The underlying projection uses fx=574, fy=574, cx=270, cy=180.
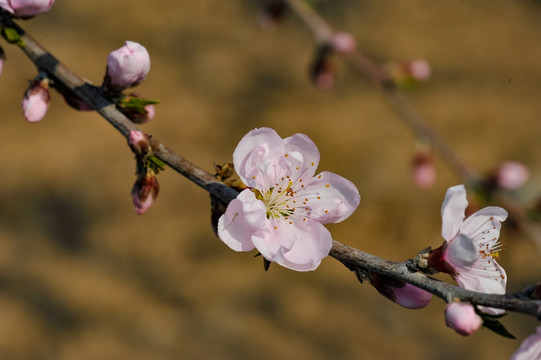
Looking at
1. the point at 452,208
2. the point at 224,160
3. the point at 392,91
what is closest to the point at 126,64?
the point at 452,208

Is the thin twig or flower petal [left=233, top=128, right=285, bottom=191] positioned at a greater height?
the thin twig

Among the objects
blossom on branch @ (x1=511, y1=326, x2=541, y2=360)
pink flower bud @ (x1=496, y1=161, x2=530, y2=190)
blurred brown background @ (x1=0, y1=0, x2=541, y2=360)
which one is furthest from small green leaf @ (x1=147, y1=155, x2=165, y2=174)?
blurred brown background @ (x1=0, y1=0, x2=541, y2=360)

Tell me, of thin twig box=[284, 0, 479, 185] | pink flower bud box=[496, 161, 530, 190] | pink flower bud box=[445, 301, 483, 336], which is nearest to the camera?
pink flower bud box=[445, 301, 483, 336]

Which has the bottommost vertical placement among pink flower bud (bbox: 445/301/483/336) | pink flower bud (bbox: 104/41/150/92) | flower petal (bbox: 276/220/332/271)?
pink flower bud (bbox: 445/301/483/336)

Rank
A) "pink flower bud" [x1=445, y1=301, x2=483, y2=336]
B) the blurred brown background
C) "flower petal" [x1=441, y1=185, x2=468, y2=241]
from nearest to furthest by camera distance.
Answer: "pink flower bud" [x1=445, y1=301, x2=483, y2=336]
"flower petal" [x1=441, y1=185, x2=468, y2=241]
the blurred brown background

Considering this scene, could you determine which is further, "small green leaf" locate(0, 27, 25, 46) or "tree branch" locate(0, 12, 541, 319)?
"small green leaf" locate(0, 27, 25, 46)

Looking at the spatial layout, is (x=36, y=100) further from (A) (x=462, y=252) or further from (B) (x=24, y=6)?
(A) (x=462, y=252)

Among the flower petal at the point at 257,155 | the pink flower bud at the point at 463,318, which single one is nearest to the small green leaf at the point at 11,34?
the flower petal at the point at 257,155

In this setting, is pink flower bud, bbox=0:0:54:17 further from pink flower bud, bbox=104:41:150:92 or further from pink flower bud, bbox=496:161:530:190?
pink flower bud, bbox=496:161:530:190
